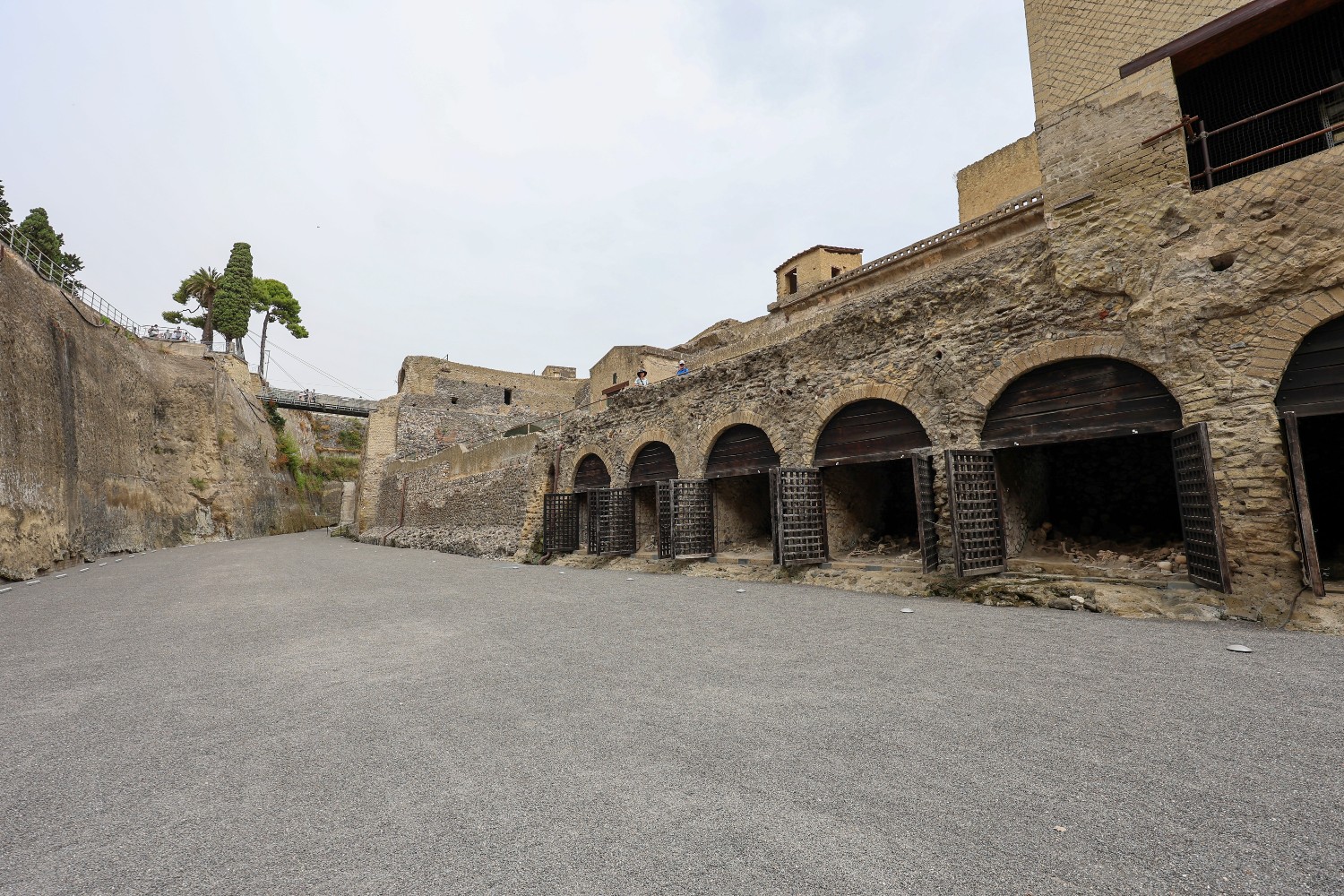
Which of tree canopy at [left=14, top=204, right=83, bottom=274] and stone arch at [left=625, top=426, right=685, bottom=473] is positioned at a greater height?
tree canopy at [left=14, top=204, right=83, bottom=274]

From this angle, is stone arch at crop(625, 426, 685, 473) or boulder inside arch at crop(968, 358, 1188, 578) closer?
boulder inside arch at crop(968, 358, 1188, 578)

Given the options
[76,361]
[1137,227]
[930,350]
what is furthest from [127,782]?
[76,361]

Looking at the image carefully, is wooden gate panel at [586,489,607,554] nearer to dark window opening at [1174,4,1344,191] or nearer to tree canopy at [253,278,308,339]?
dark window opening at [1174,4,1344,191]

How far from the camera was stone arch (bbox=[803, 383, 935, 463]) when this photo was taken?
26.7 ft

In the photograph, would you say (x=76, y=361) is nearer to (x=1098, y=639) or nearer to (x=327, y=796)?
(x=327, y=796)

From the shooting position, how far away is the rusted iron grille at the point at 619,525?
13.6 metres

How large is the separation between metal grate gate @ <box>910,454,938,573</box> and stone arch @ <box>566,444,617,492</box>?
26.8 ft

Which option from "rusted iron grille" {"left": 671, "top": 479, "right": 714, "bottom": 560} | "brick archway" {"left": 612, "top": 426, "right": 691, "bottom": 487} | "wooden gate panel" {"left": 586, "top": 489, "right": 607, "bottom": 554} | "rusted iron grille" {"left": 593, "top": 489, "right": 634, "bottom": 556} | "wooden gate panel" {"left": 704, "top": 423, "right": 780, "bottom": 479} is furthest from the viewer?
"wooden gate panel" {"left": 586, "top": 489, "right": 607, "bottom": 554}

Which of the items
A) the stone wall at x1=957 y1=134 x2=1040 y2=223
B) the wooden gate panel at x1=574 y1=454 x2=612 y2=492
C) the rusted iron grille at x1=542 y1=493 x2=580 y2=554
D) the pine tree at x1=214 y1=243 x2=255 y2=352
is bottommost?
the rusted iron grille at x1=542 y1=493 x2=580 y2=554

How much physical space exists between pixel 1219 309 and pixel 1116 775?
562cm

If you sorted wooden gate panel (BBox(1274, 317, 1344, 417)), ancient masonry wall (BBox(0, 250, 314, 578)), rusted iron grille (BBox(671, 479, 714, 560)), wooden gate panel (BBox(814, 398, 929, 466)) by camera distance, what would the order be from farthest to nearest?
ancient masonry wall (BBox(0, 250, 314, 578))
rusted iron grille (BBox(671, 479, 714, 560))
wooden gate panel (BBox(814, 398, 929, 466))
wooden gate panel (BBox(1274, 317, 1344, 417))

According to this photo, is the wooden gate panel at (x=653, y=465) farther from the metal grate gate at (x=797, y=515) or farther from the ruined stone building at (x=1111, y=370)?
the metal grate gate at (x=797, y=515)

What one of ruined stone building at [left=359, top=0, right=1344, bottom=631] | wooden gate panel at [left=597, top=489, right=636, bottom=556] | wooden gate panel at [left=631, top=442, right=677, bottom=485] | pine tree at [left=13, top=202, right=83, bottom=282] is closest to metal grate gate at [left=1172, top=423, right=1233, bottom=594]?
ruined stone building at [left=359, top=0, right=1344, bottom=631]

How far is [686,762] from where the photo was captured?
2635 mm
